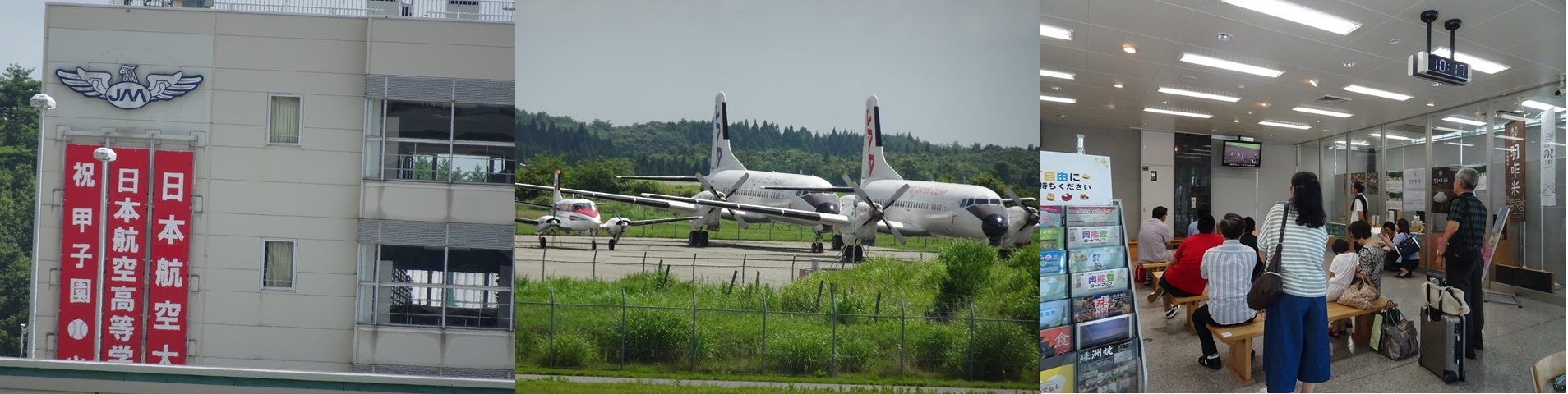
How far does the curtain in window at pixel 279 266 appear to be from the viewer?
140 inches

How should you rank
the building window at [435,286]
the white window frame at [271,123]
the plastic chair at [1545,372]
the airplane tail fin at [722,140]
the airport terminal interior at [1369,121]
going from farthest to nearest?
the airport terminal interior at [1369,121]
the building window at [435,286]
the white window frame at [271,123]
the airplane tail fin at [722,140]
the plastic chair at [1545,372]

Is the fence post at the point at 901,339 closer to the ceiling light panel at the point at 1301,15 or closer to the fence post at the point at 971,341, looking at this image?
the fence post at the point at 971,341

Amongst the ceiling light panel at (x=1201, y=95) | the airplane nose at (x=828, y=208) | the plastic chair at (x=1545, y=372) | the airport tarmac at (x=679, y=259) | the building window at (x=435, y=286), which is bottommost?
the plastic chair at (x=1545, y=372)

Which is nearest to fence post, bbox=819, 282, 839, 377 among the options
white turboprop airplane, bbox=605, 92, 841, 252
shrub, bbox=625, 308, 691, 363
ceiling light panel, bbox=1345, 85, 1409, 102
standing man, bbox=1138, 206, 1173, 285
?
white turboprop airplane, bbox=605, 92, 841, 252

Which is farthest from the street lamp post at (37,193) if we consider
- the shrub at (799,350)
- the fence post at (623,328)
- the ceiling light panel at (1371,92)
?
the ceiling light panel at (1371,92)

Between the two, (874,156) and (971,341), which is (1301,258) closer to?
(971,341)

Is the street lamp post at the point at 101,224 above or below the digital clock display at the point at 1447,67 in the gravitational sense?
below

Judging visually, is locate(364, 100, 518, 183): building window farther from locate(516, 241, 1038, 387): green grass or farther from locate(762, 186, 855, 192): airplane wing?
locate(762, 186, 855, 192): airplane wing

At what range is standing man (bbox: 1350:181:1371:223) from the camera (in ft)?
14.9

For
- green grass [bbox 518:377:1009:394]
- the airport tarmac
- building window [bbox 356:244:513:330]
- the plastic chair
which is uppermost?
the airport tarmac

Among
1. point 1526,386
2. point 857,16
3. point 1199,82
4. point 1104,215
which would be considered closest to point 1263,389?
point 1104,215

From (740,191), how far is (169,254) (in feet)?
9.31

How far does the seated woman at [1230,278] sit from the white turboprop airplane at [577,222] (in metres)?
2.76

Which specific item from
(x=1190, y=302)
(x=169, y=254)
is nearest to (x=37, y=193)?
(x=169, y=254)
